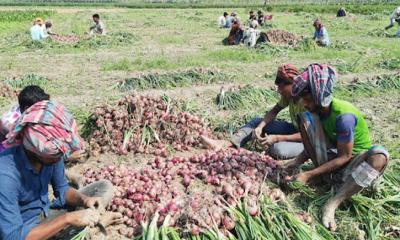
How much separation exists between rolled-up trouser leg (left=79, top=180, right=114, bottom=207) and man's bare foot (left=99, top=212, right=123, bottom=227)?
101 millimetres

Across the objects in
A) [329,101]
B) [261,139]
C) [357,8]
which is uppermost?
[329,101]

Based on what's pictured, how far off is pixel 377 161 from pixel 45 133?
2347mm

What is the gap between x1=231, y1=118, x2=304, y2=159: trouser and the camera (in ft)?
15.3

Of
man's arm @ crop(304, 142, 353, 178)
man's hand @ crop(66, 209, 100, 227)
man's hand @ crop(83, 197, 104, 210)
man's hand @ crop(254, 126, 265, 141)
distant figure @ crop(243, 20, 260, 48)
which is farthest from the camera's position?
distant figure @ crop(243, 20, 260, 48)

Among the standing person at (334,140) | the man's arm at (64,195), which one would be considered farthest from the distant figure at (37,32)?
the standing person at (334,140)

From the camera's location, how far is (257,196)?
3.50 meters

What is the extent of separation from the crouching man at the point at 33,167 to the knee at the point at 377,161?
2042 mm

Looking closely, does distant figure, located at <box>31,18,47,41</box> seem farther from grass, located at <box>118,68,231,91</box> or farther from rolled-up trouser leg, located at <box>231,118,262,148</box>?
rolled-up trouser leg, located at <box>231,118,262,148</box>

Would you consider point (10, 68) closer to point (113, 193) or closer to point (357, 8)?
point (113, 193)

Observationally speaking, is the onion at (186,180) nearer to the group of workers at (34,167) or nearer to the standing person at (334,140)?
the standing person at (334,140)

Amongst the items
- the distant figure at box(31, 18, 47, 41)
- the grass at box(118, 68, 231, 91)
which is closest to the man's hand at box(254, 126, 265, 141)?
the grass at box(118, 68, 231, 91)

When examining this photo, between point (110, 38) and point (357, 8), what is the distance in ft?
70.4

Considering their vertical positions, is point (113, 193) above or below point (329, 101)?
below

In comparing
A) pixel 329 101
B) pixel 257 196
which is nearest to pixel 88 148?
pixel 257 196
